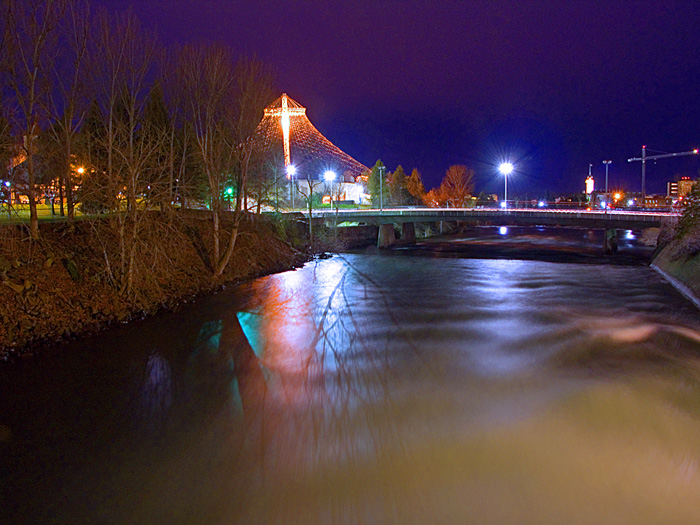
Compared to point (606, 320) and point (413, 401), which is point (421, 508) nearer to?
point (413, 401)

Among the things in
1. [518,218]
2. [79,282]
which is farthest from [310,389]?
[518,218]

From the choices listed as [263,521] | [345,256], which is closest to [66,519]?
[263,521]

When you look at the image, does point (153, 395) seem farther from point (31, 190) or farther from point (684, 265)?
point (684, 265)

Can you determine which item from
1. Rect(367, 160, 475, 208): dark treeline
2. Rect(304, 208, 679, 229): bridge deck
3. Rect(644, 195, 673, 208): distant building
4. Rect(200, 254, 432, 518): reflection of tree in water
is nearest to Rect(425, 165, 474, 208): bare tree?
Rect(367, 160, 475, 208): dark treeline

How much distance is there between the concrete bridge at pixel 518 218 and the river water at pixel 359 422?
26.4 metres

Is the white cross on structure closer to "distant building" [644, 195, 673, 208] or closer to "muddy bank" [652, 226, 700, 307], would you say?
"muddy bank" [652, 226, 700, 307]

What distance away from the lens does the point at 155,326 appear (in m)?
17.0

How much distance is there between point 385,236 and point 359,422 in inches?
1858

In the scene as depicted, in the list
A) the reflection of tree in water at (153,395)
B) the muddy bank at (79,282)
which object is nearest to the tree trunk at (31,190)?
the muddy bank at (79,282)

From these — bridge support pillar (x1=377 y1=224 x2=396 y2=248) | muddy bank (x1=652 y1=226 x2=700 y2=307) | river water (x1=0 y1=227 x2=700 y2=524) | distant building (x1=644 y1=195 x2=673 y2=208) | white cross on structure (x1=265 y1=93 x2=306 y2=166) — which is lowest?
river water (x1=0 y1=227 x2=700 y2=524)

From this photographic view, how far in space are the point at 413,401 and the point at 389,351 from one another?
3.89 metres

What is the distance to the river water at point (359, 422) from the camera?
7387 mm

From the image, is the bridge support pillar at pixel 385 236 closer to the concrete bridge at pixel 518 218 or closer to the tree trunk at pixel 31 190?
the concrete bridge at pixel 518 218

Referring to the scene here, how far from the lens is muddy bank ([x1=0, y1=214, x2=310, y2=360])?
13.9m
